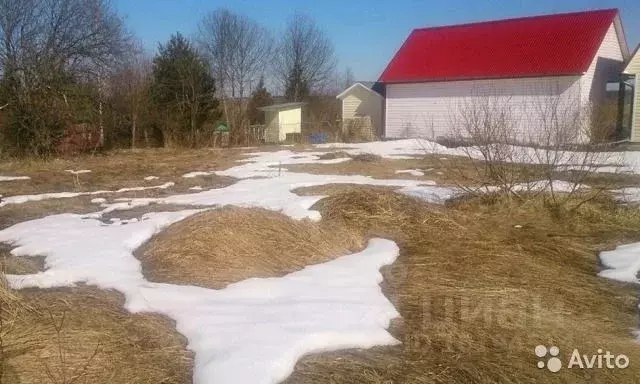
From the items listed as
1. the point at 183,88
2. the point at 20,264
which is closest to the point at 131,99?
the point at 183,88

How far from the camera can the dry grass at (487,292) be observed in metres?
3.28

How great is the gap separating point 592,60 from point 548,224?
1819cm

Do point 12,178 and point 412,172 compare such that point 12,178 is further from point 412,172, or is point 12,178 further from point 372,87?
point 372,87

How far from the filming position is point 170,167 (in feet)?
46.7

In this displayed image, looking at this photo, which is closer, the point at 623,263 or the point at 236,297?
the point at 236,297

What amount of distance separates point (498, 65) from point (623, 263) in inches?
798

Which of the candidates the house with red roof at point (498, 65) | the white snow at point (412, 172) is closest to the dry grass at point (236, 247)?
the white snow at point (412, 172)

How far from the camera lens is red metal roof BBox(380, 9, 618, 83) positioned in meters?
22.8

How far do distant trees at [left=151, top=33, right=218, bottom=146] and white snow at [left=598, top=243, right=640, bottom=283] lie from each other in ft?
63.9

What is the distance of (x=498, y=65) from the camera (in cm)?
2414

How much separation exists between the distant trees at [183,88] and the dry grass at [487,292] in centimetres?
1763

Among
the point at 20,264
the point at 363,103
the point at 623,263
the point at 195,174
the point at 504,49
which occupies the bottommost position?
the point at 623,263

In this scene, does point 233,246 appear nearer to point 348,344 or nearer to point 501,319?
point 348,344

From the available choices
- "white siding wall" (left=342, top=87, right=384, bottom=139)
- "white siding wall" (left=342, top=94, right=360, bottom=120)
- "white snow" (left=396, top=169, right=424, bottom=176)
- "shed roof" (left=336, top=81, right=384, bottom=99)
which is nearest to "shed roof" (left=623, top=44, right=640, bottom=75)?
"shed roof" (left=336, top=81, right=384, bottom=99)
